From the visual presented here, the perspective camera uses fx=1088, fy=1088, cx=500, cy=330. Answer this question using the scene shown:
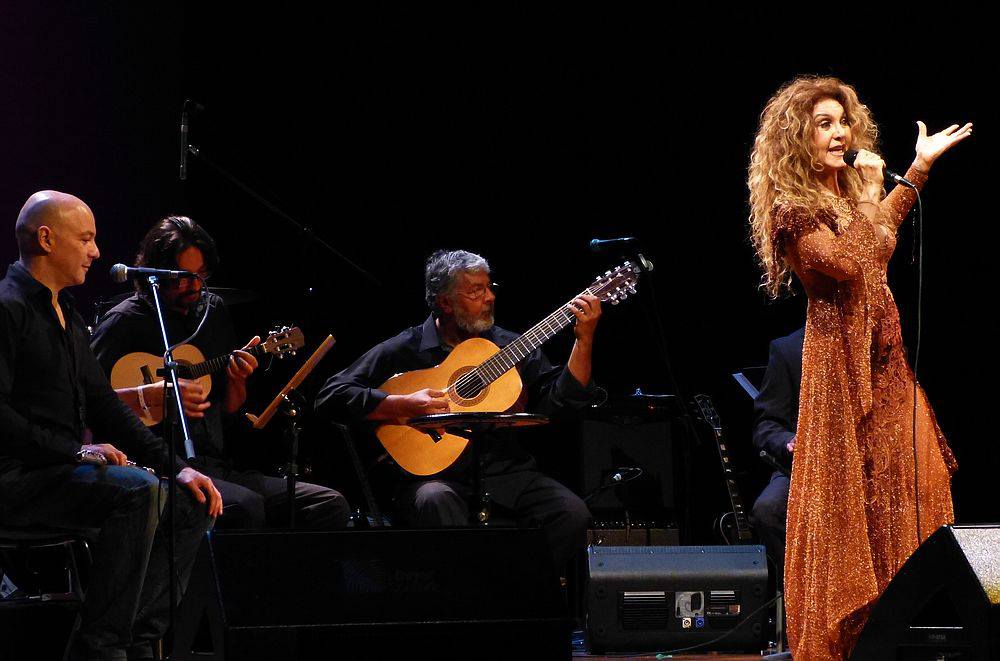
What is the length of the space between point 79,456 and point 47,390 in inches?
10.7

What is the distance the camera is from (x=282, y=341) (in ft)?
14.6

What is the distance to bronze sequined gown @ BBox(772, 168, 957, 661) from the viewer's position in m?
2.73

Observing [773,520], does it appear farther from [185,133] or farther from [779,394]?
[185,133]

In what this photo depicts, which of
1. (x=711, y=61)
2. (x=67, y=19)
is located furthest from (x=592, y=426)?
(x=67, y=19)

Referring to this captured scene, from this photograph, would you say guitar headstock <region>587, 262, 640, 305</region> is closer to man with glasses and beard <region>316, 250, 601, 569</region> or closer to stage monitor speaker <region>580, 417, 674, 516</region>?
man with glasses and beard <region>316, 250, 601, 569</region>

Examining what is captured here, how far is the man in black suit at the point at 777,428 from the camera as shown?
4301 millimetres

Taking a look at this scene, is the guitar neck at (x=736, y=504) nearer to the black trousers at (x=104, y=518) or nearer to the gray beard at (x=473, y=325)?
the gray beard at (x=473, y=325)

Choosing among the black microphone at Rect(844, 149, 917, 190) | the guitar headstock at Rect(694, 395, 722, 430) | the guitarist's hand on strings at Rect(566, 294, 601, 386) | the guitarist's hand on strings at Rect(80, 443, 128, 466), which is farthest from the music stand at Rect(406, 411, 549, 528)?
the black microphone at Rect(844, 149, 917, 190)

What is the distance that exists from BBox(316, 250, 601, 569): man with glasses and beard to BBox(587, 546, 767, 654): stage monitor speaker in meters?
0.33

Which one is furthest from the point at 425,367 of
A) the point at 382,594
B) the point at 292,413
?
the point at 382,594

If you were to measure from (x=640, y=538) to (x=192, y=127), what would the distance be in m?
3.08

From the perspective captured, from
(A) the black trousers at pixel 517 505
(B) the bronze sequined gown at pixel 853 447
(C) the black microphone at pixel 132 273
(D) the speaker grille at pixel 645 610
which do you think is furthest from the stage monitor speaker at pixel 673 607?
(C) the black microphone at pixel 132 273

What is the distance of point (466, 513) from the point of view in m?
4.42

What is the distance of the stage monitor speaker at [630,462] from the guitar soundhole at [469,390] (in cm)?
76
